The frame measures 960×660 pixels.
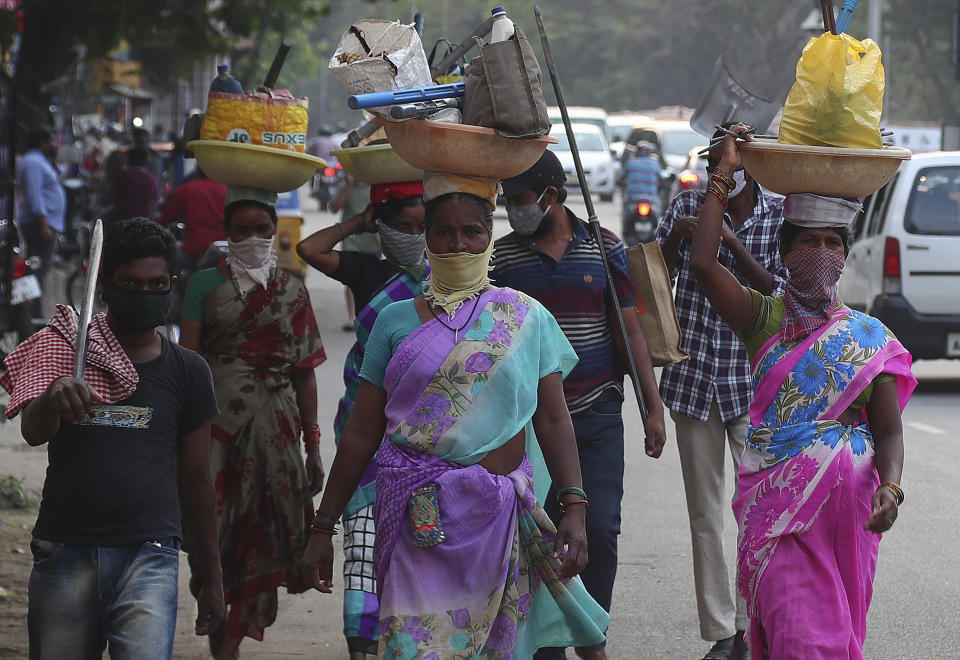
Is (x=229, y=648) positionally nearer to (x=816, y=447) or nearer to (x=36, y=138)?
(x=816, y=447)

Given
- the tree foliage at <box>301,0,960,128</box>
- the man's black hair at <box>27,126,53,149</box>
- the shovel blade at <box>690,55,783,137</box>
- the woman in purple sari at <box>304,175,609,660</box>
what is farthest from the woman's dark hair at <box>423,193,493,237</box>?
the tree foliage at <box>301,0,960,128</box>

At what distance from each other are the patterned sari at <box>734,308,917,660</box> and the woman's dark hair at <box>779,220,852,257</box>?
0.23 metres

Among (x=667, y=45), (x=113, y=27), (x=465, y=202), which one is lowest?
(x=465, y=202)

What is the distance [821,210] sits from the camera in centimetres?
428

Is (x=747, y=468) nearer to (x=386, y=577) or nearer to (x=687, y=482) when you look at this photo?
(x=386, y=577)

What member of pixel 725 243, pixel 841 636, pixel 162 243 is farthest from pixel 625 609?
pixel 162 243

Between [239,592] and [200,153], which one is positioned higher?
[200,153]

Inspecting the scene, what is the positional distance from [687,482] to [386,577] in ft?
7.65

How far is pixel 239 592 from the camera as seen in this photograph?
5.71m

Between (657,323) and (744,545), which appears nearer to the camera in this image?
(744,545)

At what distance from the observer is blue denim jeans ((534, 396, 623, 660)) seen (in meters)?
5.34

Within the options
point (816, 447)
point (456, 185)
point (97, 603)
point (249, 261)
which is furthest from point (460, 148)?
point (249, 261)

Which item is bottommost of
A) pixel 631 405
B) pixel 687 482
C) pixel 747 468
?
pixel 631 405

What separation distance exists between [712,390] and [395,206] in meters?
1.45
